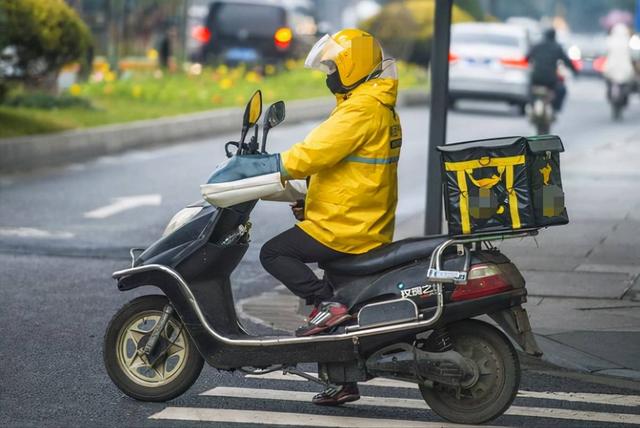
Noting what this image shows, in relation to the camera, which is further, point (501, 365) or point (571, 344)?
point (571, 344)

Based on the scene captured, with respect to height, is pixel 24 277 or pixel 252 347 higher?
pixel 252 347

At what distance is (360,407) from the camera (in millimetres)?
7199

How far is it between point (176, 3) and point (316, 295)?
26633 mm

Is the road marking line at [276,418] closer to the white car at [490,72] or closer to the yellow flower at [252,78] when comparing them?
the white car at [490,72]

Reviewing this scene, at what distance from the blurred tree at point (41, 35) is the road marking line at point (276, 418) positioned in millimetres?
11213

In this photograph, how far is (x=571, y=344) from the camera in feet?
28.7

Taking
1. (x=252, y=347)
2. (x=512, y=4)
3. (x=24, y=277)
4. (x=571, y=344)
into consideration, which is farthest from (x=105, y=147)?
(x=512, y=4)

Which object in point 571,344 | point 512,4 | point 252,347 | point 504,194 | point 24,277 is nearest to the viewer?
point 504,194

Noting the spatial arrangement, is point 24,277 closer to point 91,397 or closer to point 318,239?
point 91,397

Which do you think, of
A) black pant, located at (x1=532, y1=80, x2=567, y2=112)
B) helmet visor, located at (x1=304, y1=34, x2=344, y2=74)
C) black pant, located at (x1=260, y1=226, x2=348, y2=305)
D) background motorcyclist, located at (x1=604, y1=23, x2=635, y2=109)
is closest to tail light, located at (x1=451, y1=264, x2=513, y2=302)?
black pant, located at (x1=260, y1=226, x2=348, y2=305)

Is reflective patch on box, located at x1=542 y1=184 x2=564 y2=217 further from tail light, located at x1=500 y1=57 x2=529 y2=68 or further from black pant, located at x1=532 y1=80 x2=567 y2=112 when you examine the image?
tail light, located at x1=500 y1=57 x2=529 y2=68

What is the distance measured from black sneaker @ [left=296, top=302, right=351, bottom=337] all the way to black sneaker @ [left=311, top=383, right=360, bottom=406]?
1.24 ft

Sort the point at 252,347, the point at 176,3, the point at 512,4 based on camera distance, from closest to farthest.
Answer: the point at 252,347, the point at 176,3, the point at 512,4

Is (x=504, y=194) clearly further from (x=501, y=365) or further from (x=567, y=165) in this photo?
(x=567, y=165)
